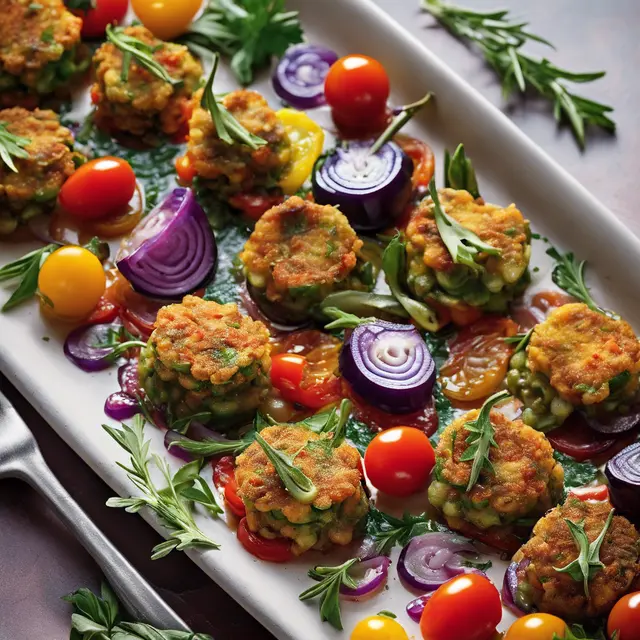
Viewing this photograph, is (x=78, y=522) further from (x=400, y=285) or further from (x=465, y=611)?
(x=400, y=285)

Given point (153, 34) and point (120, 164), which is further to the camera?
point (153, 34)

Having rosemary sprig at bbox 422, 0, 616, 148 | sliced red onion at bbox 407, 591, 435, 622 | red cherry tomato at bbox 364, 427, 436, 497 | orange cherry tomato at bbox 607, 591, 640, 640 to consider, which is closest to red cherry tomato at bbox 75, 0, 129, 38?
rosemary sprig at bbox 422, 0, 616, 148

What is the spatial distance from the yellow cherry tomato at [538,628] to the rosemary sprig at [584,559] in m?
0.18

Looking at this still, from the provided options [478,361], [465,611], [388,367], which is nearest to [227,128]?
[388,367]

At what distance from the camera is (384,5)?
7027mm

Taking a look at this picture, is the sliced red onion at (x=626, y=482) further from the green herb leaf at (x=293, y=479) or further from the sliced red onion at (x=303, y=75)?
the sliced red onion at (x=303, y=75)

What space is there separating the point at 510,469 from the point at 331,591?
88cm

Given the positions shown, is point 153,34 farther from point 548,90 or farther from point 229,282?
point 548,90

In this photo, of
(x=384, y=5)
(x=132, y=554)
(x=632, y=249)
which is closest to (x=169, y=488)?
(x=132, y=554)

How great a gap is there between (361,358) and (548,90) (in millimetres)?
2288

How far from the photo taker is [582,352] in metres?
4.94

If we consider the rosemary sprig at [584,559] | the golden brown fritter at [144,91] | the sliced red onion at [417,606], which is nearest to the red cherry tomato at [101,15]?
the golden brown fritter at [144,91]

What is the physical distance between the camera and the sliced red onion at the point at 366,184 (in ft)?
18.2

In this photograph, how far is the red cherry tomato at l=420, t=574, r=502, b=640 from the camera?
14.3 feet
